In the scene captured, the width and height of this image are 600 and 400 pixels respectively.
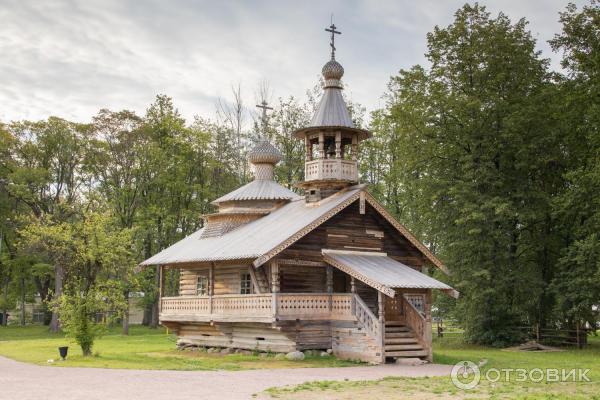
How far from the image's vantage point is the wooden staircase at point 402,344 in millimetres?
25766

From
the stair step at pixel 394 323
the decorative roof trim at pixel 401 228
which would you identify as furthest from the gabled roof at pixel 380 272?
the stair step at pixel 394 323

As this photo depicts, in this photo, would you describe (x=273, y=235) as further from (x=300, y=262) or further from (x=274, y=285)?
(x=274, y=285)

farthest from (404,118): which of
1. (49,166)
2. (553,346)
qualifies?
(49,166)

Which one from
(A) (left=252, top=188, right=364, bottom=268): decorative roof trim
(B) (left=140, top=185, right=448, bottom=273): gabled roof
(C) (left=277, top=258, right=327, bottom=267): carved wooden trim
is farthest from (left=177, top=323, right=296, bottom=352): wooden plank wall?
(A) (left=252, top=188, right=364, bottom=268): decorative roof trim

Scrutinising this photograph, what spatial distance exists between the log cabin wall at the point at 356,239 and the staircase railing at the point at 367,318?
2974mm

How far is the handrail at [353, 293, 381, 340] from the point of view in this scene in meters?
25.3

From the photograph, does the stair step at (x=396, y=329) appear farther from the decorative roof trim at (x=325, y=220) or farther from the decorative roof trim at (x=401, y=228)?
the decorative roof trim at (x=325, y=220)

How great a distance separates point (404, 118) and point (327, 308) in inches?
616

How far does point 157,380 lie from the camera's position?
19.0m

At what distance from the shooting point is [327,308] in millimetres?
27500

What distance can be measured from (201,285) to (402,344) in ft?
37.2

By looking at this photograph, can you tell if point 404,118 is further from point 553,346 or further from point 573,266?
point 553,346

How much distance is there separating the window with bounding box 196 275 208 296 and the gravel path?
33.8 feet

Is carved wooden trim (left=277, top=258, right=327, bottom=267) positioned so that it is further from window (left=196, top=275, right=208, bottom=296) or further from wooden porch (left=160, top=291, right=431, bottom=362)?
window (left=196, top=275, right=208, bottom=296)
